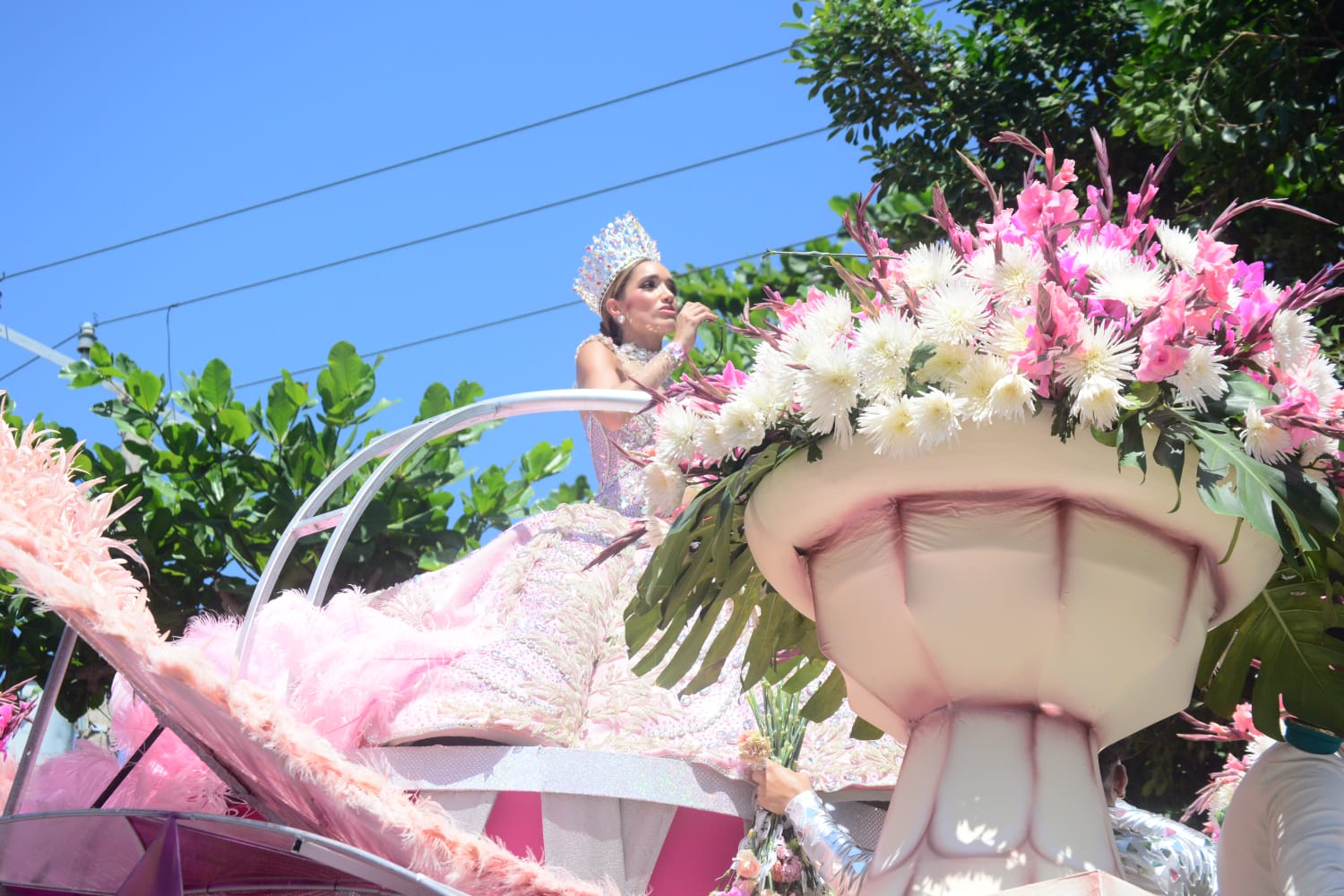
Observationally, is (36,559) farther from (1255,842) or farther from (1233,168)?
(1233,168)

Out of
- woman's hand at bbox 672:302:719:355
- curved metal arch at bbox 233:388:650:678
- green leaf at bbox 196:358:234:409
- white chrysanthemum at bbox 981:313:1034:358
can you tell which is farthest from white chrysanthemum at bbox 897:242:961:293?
green leaf at bbox 196:358:234:409

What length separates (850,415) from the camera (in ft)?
7.15

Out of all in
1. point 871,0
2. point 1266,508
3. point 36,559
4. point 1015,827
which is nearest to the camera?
point 1266,508

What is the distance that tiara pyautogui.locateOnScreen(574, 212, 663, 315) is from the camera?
18.7 ft

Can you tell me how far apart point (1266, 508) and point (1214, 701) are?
28.0 inches

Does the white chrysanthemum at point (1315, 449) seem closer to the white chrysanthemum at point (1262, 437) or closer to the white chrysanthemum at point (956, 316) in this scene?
the white chrysanthemum at point (1262, 437)

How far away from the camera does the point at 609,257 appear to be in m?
Answer: 5.72

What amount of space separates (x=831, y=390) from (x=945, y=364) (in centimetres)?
16

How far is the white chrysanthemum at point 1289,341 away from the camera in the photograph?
2131 mm

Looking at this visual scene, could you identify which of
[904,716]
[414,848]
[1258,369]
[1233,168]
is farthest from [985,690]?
[1233,168]

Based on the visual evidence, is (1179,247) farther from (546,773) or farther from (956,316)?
(546,773)

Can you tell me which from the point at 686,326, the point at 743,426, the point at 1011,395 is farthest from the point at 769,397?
the point at 686,326

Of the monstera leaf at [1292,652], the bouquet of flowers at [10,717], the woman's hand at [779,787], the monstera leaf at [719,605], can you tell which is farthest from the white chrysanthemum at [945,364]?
the bouquet of flowers at [10,717]

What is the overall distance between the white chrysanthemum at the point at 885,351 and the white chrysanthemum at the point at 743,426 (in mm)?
200
